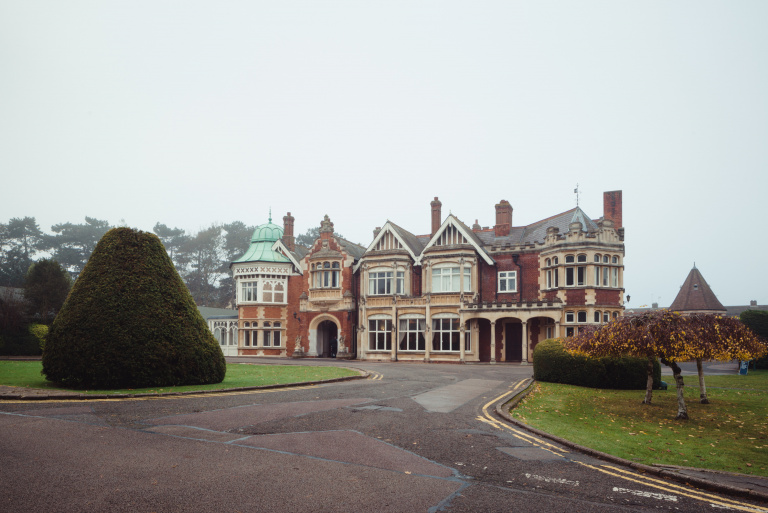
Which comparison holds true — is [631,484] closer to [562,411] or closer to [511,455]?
[511,455]

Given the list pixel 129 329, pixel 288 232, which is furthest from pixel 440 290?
pixel 129 329

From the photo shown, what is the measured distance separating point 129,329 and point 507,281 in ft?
91.1

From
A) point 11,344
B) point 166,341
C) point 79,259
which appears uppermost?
point 79,259

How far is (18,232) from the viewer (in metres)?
74.4

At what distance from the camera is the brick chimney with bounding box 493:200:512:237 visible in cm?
4066

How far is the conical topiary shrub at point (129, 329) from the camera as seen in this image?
15.5 meters

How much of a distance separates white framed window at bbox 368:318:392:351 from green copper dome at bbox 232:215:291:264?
36.3ft

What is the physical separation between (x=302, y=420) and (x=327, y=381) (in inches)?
319

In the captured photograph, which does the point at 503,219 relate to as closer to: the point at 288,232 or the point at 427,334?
the point at 427,334

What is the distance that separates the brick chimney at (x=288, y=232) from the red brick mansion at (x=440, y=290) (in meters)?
1.29

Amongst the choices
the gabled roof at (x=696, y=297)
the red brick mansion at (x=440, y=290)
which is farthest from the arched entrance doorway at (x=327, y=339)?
the gabled roof at (x=696, y=297)

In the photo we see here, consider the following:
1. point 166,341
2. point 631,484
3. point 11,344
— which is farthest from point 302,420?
point 11,344

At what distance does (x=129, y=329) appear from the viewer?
624 inches

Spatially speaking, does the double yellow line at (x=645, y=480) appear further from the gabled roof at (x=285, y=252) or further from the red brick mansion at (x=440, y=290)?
the gabled roof at (x=285, y=252)
